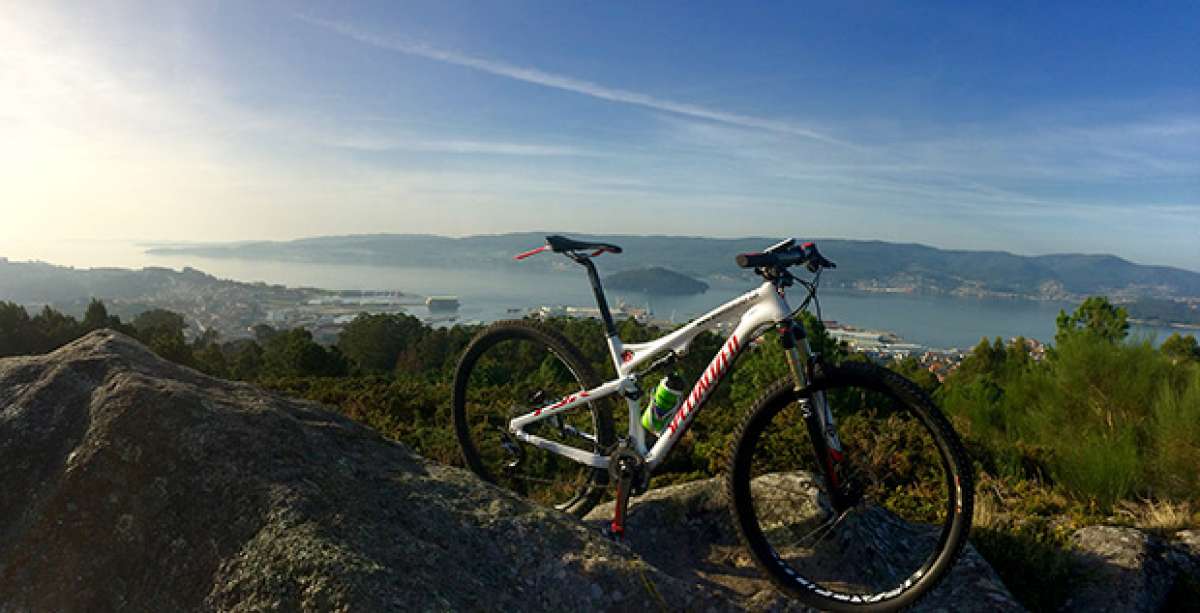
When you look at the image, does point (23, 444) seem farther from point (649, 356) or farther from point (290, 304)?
point (290, 304)

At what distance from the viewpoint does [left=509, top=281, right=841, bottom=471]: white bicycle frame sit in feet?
9.08

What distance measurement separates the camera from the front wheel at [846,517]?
2418 mm

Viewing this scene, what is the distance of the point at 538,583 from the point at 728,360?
1365mm

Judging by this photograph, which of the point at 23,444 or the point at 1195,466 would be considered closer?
the point at 23,444

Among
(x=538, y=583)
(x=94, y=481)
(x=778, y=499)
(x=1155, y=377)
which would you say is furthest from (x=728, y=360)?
(x=1155, y=377)

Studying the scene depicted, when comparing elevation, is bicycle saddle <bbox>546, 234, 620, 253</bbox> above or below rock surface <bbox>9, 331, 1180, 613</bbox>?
above

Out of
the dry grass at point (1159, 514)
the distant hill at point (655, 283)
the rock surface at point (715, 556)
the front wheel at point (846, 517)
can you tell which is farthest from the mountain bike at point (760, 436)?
the distant hill at point (655, 283)

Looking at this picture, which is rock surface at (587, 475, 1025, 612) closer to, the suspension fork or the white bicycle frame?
the white bicycle frame

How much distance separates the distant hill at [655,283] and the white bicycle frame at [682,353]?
29.4m

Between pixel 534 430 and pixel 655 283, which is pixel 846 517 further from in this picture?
pixel 655 283

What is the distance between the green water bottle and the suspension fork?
0.69 metres

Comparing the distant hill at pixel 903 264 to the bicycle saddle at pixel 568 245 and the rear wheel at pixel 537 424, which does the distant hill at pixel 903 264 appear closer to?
the rear wheel at pixel 537 424

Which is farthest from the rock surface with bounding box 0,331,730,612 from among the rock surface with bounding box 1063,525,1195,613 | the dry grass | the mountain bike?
the dry grass

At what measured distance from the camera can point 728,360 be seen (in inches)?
118
